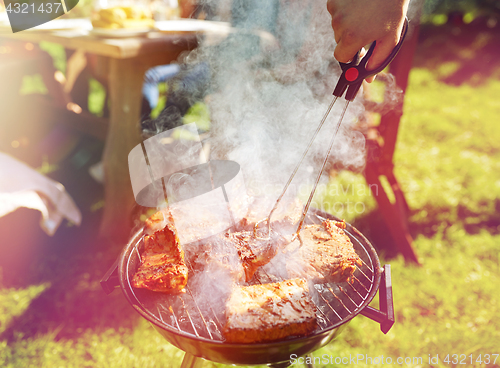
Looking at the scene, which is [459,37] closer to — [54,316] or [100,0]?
[100,0]

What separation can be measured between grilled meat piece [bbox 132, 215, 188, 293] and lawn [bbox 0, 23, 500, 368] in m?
1.18

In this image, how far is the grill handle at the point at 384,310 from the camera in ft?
4.49

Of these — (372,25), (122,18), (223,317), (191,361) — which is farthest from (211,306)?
(122,18)

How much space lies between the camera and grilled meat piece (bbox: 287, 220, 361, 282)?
1562 mm

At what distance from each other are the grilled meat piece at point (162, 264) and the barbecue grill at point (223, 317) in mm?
76

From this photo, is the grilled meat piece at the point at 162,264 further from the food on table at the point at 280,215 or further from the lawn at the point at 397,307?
the lawn at the point at 397,307

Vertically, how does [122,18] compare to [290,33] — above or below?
above

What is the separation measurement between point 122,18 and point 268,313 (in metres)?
3.18

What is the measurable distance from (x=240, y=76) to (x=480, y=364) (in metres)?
3.35

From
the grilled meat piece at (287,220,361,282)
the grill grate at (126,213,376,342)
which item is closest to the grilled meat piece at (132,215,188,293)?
the grill grate at (126,213,376,342)

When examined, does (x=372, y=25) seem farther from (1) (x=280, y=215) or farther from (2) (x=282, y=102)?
(2) (x=282, y=102)

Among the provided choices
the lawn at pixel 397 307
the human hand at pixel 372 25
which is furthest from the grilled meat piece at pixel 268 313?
the lawn at pixel 397 307

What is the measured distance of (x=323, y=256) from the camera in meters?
1.61

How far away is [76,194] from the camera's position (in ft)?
12.8
